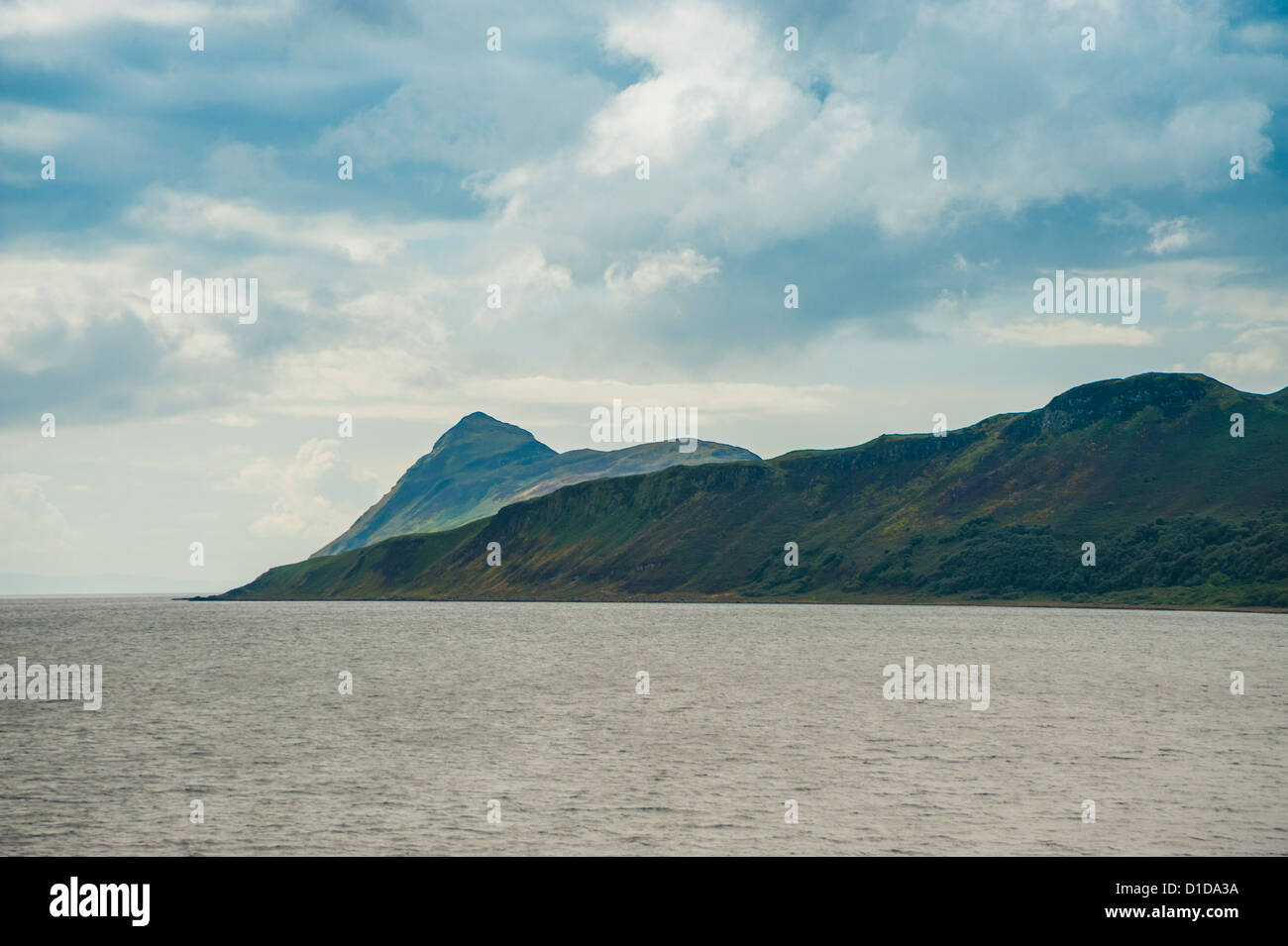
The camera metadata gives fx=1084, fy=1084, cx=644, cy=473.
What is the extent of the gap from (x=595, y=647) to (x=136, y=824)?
128 metres

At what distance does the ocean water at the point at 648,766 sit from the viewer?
138 feet

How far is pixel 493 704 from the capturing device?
91.6m

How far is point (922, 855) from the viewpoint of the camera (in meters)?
38.8

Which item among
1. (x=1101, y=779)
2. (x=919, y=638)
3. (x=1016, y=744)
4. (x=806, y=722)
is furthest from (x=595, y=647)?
(x=1101, y=779)

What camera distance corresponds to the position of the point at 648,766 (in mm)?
59156

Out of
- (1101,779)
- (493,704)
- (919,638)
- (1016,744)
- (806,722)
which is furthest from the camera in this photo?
(919,638)

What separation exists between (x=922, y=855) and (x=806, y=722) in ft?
136

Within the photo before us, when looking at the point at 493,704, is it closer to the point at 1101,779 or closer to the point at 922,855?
the point at 1101,779

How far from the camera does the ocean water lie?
42.2 metres

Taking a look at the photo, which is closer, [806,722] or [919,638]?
[806,722]
